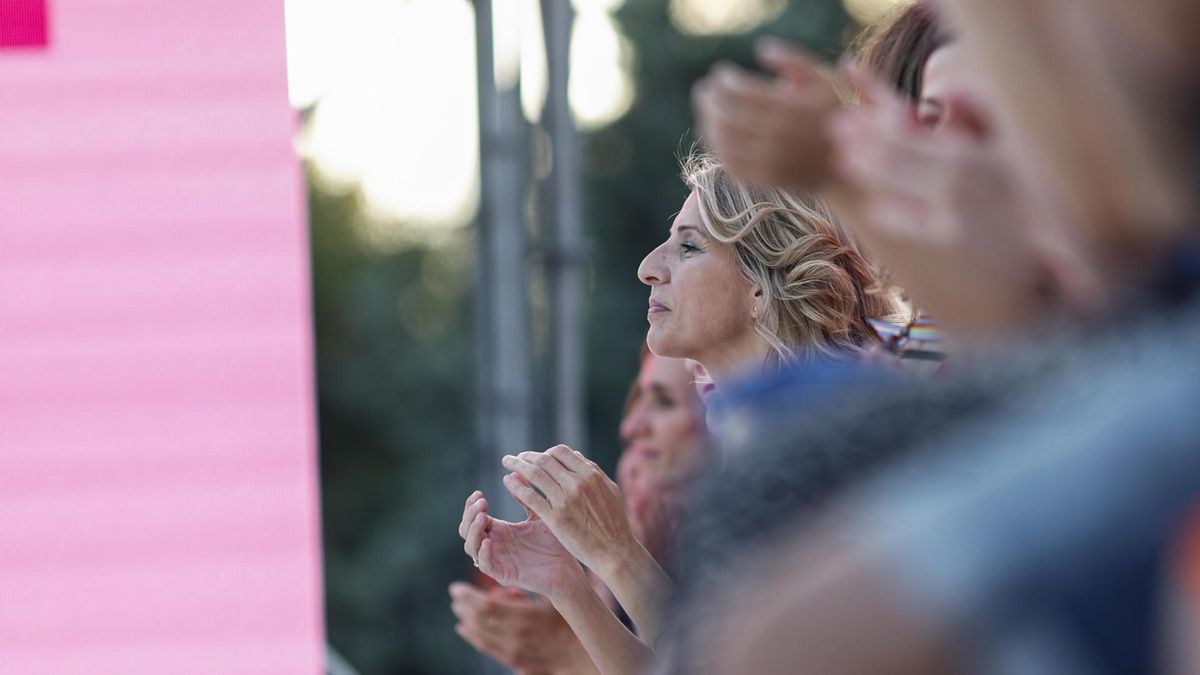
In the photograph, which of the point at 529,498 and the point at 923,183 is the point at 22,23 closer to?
the point at 529,498

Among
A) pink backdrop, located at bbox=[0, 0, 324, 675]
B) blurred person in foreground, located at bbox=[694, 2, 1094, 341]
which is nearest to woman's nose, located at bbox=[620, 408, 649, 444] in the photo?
pink backdrop, located at bbox=[0, 0, 324, 675]

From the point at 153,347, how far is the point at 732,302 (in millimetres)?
921

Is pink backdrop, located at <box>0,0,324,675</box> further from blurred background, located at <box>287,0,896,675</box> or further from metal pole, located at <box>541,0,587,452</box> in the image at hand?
blurred background, located at <box>287,0,896,675</box>

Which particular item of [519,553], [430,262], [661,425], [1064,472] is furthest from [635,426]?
[430,262]

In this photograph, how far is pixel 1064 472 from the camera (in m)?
0.49

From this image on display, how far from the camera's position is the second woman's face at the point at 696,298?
179cm

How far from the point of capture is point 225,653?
83.7 inches

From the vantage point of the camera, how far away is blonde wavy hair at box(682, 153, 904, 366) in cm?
182

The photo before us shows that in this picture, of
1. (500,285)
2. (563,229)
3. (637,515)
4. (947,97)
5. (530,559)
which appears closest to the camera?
(947,97)

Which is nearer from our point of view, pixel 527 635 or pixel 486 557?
pixel 486 557

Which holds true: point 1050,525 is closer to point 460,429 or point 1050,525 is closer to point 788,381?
point 788,381

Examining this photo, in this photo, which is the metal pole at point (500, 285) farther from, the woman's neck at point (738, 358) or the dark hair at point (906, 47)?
the dark hair at point (906, 47)

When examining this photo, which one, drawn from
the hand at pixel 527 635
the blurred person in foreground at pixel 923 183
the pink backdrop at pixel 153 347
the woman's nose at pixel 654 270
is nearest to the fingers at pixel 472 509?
the hand at pixel 527 635

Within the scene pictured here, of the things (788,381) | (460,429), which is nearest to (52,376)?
(788,381)
